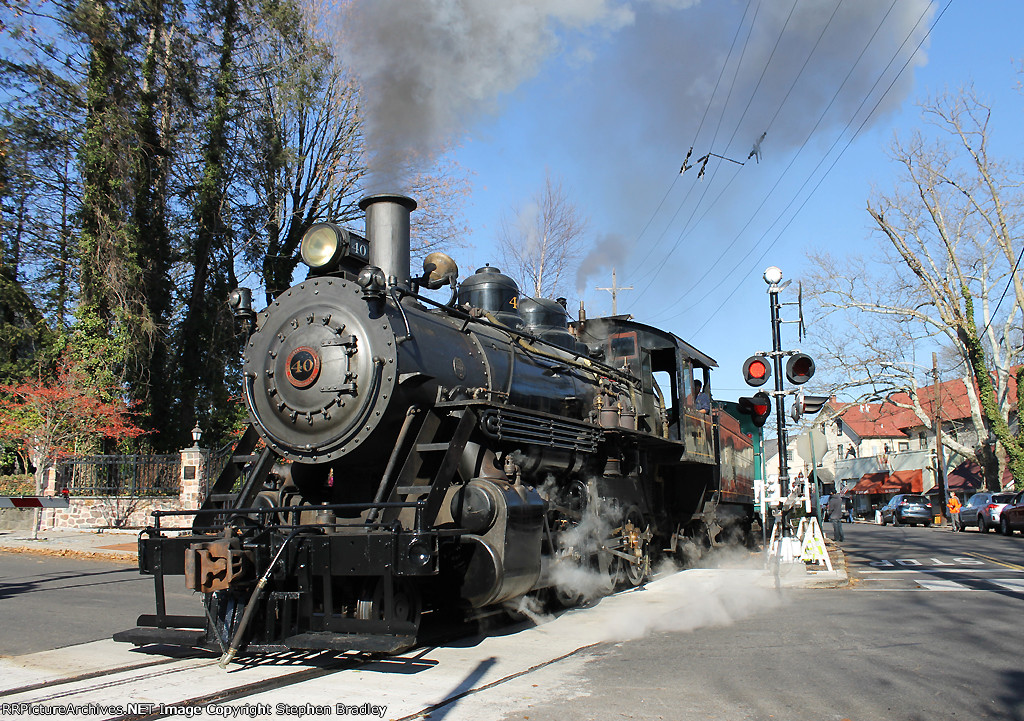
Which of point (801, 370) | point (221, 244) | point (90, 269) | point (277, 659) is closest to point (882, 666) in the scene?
point (277, 659)

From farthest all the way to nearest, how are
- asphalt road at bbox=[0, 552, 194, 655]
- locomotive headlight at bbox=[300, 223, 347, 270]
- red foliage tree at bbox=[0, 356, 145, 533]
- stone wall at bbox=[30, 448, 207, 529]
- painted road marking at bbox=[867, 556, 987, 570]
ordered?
stone wall at bbox=[30, 448, 207, 529] → red foliage tree at bbox=[0, 356, 145, 533] → painted road marking at bbox=[867, 556, 987, 570] → asphalt road at bbox=[0, 552, 194, 655] → locomotive headlight at bbox=[300, 223, 347, 270]

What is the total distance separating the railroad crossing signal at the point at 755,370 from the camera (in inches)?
444

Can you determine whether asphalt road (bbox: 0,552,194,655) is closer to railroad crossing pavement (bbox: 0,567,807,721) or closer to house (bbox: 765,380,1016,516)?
railroad crossing pavement (bbox: 0,567,807,721)

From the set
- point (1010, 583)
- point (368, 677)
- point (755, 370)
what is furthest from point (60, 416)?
point (1010, 583)

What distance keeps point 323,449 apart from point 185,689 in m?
2.01

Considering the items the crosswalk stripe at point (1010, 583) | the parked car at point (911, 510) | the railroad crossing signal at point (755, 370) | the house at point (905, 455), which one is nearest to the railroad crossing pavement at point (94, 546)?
the crosswalk stripe at point (1010, 583)

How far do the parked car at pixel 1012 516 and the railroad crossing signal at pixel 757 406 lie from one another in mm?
15791

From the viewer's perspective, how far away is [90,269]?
66.0 feet

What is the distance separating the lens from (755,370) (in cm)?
1133

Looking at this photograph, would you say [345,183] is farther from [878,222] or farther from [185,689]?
[185,689]

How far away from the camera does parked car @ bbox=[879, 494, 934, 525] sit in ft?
114

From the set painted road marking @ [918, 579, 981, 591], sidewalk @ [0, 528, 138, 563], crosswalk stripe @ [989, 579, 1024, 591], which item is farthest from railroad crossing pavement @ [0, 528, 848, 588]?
crosswalk stripe @ [989, 579, 1024, 591]

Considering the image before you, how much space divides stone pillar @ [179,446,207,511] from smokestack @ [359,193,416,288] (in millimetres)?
12368

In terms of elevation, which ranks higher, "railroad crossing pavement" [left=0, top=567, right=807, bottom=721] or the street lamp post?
the street lamp post
